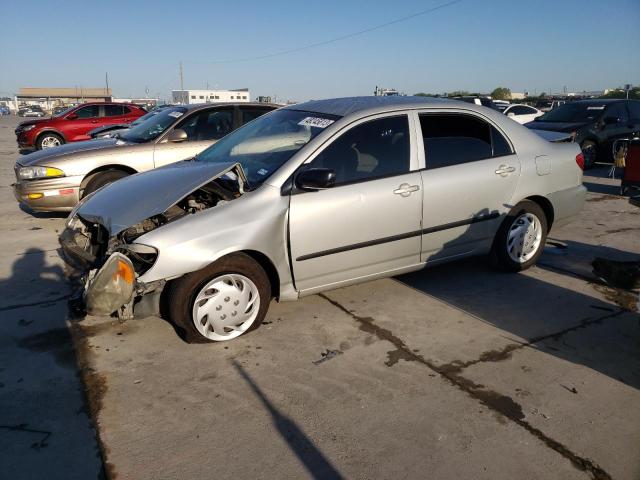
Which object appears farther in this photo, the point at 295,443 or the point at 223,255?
the point at 223,255

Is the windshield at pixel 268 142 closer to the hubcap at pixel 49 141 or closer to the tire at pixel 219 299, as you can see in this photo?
the tire at pixel 219 299

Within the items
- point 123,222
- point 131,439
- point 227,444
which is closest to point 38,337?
point 123,222

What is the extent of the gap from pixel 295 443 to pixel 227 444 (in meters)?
Result: 0.34

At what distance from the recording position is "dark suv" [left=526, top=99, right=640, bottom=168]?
35.3 ft

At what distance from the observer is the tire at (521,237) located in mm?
4551

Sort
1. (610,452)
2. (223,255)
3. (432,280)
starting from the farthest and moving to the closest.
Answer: (432,280) → (223,255) → (610,452)

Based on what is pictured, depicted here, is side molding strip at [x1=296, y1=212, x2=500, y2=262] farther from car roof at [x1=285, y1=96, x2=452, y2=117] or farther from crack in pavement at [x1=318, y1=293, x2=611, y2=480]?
car roof at [x1=285, y1=96, x2=452, y2=117]

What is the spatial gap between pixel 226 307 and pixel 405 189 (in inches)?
63.6

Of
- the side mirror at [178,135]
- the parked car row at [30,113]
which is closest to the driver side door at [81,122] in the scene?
the side mirror at [178,135]

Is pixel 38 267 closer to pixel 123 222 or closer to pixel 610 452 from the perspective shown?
pixel 123 222

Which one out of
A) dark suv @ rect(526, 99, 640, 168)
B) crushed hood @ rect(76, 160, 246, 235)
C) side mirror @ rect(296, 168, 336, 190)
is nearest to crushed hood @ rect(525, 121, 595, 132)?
dark suv @ rect(526, 99, 640, 168)

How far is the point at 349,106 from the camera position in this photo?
13.2ft

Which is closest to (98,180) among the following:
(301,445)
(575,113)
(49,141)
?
(301,445)

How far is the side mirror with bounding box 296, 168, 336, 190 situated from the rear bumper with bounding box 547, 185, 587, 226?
8.06ft
